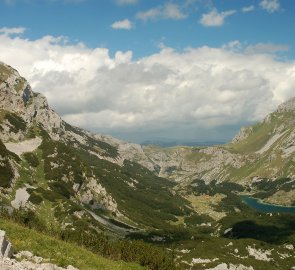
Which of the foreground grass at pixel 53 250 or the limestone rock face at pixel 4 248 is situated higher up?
the limestone rock face at pixel 4 248

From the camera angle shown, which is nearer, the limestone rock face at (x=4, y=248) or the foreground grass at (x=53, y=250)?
the limestone rock face at (x=4, y=248)

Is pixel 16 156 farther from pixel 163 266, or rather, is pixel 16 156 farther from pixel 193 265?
pixel 163 266

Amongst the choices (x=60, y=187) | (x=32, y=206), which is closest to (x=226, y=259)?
(x=32, y=206)

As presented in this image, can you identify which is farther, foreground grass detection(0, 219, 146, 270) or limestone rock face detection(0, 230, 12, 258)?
foreground grass detection(0, 219, 146, 270)

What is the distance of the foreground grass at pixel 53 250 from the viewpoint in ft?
101

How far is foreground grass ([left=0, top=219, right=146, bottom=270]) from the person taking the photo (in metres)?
30.7

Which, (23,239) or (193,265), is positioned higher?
(23,239)

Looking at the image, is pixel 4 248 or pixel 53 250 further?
pixel 53 250

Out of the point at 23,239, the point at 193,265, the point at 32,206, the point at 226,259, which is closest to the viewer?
the point at 23,239

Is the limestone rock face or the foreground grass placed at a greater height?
the limestone rock face

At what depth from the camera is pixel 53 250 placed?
32.4 m

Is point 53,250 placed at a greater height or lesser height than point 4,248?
lesser

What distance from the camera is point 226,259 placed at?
147625mm

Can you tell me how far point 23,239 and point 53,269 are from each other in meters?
5.29
